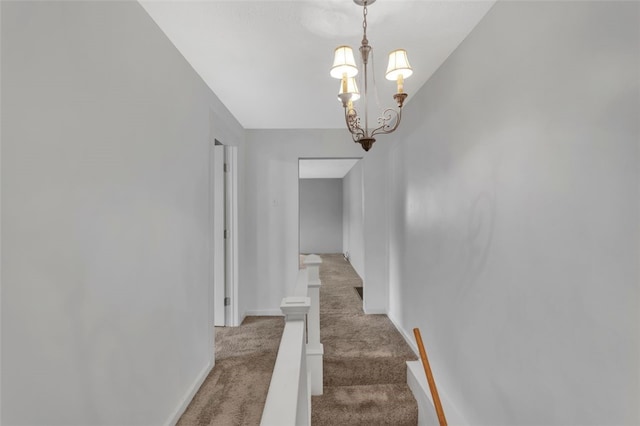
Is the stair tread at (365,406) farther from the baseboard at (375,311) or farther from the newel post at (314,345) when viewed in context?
the baseboard at (375,311)

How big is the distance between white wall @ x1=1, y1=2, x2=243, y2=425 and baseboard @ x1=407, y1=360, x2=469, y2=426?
1.72 meters

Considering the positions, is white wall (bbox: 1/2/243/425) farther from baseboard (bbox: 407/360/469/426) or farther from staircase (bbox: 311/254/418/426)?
baseboard (bbox: 407/360/469/426)

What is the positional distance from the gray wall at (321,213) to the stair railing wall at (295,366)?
23.9 feet

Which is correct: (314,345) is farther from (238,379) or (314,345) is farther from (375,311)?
(375,311)

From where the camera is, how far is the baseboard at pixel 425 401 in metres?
2.16

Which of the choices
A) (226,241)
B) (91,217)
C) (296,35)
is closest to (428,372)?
(91,217)

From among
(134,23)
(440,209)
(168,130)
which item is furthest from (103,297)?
(440,209)

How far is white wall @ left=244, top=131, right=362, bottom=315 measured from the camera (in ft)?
13.6

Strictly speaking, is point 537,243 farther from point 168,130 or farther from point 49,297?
point 168,130

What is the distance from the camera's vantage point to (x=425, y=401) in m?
2.47

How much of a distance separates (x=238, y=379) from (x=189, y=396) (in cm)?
46

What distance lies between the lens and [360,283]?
5836mm

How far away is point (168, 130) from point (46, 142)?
976 mm

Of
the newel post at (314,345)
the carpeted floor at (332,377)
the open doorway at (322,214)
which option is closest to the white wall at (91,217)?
the carpeted floor at (332,377)
